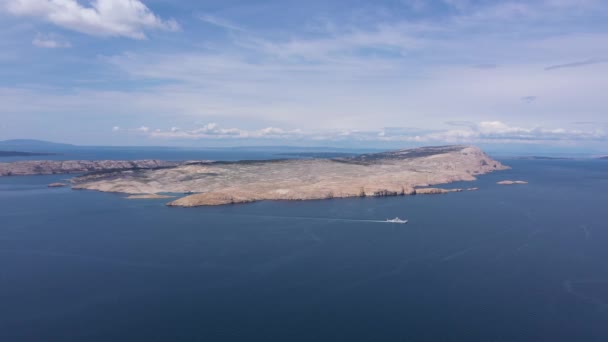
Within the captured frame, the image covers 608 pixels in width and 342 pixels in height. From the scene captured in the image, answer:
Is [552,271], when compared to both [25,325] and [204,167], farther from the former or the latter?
[204,167]

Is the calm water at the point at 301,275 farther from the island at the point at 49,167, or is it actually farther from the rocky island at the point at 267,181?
the island at the point at 49,167

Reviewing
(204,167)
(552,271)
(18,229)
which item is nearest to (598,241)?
(552,271)

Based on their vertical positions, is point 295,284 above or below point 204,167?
below

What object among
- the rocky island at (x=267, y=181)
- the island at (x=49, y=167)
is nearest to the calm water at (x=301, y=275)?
the rocky island at (x=267, y=181)

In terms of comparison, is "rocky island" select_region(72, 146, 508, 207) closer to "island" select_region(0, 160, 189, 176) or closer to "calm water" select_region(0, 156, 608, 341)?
"calm water" select_region(0, 156, 608, 341)

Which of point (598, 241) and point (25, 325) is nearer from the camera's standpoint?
point (25, 325)

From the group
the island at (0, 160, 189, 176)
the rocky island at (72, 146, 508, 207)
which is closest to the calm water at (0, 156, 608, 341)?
the rocky island at (72, 146, 508, 207)
